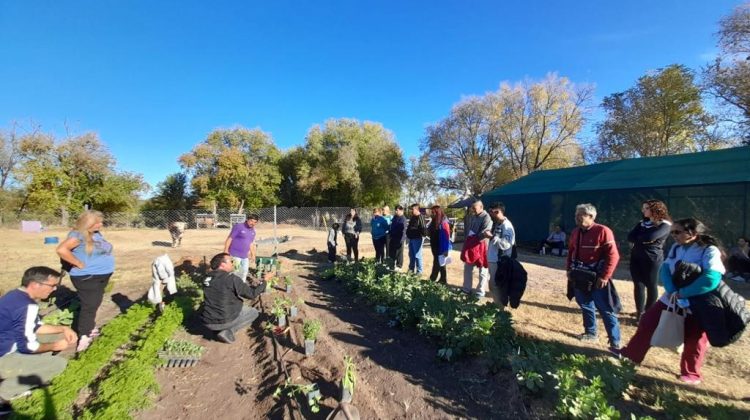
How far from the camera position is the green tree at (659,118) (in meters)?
25.7

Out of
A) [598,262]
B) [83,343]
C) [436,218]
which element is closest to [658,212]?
[598,262]

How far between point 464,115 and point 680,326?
3113 centimetres

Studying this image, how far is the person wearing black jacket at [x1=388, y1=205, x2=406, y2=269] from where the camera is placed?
8.13m

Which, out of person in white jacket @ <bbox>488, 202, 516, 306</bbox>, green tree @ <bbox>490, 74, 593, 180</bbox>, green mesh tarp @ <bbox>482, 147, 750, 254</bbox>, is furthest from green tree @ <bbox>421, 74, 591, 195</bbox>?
person in white jacket @ <bbox>488, 202, 516, 306</bbox>

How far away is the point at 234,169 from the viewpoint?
3369 cm

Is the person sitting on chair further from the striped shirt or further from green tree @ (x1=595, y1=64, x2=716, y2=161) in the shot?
green tree @ (x1=595, y1=64, x2=716, y2=161)

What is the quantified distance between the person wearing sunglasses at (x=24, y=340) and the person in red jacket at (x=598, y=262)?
5.60 meters

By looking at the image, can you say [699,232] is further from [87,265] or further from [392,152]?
[392,152]

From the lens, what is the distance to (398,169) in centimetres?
3553

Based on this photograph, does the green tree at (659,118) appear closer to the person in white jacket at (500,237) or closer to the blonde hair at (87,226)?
the person in white jacket at (500,237)

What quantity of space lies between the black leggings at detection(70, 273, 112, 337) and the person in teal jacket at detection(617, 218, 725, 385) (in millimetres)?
5942

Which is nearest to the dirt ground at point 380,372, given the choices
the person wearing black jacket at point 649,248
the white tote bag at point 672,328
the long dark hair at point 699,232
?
the white tote bag at point 672,328

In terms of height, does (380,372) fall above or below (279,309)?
below

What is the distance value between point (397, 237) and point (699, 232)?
571cm
